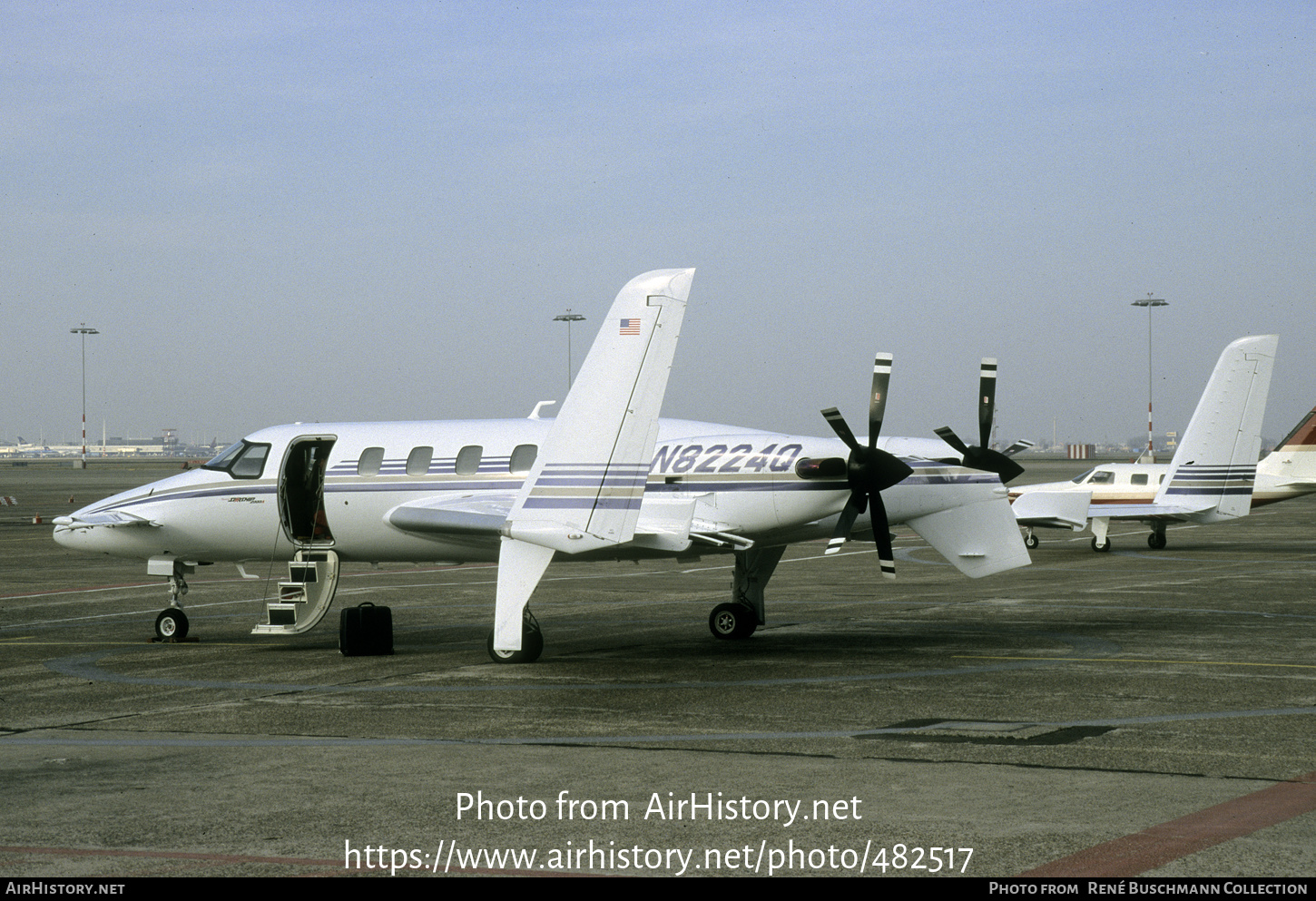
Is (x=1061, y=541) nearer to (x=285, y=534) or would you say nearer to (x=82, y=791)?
(x=285, y=534)

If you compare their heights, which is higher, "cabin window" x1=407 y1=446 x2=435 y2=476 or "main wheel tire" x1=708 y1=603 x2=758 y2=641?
"cabin window" x1=407 y1=446 x2=435 y2=476

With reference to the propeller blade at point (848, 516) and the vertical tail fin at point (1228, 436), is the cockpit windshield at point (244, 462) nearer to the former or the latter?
the propeller blade at point (848, 516)

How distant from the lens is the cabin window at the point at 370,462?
2006cm

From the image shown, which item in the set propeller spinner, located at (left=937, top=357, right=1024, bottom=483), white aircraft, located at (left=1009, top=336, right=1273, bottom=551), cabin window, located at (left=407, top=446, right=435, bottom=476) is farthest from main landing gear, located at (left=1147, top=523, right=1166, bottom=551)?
cabin window, located at (left=407, top=446, right=435, bottom=476)

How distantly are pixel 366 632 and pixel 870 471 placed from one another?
7668mm

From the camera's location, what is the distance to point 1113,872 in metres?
7.55

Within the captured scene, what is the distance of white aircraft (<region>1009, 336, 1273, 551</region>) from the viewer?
30.8m

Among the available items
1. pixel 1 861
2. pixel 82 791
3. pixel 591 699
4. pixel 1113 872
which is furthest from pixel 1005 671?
pixel 1 861

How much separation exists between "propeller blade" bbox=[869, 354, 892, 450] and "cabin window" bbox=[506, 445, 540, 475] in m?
5.01

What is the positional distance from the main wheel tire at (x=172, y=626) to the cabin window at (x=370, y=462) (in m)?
3.76

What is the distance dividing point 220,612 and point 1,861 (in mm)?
17777

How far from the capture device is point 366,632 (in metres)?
19.0

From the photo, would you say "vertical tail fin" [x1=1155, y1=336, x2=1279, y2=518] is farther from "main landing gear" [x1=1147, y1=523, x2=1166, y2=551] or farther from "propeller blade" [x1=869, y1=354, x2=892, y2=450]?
"propeller blade" [x1=869, y1=354, x2=892, y2=450]

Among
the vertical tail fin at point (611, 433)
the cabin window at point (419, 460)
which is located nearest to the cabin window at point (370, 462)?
the cabin window at point (419, 460)
